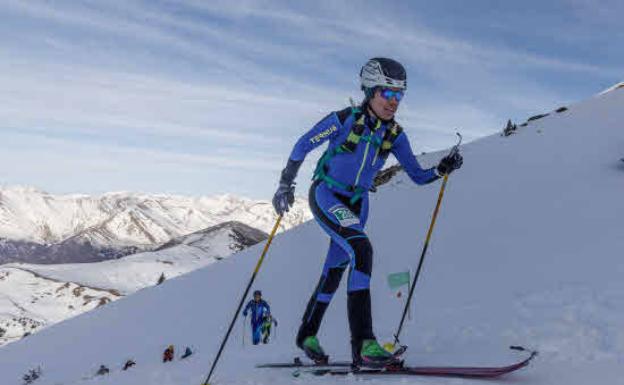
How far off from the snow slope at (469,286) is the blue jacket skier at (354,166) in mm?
1037

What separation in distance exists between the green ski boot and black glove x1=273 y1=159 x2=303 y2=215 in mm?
1664

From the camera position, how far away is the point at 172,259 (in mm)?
193125

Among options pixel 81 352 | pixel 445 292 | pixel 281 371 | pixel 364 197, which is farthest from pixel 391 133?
pixel 81 352

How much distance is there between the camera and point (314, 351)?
247 inches

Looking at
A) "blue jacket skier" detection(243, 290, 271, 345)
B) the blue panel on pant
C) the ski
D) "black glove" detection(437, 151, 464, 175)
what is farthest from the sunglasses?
"blue jacket skier" detection(243, 290, 271, 345)

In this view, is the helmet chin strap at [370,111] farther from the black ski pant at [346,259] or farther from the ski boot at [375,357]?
the ski boot at [375,357]

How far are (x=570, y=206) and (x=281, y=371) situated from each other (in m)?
8.12

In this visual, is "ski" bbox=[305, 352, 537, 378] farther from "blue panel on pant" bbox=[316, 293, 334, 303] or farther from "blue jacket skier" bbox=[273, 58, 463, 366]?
"blue panel on pant" bbox=[316, 293, 334, 303]

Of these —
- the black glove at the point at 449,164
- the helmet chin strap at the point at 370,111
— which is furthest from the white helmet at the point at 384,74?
the black glove at the point at 449,164

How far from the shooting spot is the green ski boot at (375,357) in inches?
209

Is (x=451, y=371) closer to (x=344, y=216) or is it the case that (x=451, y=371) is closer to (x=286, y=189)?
(x=344, y=216)

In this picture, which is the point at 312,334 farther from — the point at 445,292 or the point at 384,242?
the point at 384,242

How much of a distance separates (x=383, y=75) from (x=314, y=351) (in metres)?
3.08

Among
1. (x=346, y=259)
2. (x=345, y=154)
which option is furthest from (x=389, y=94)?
(x=346, y=259)
